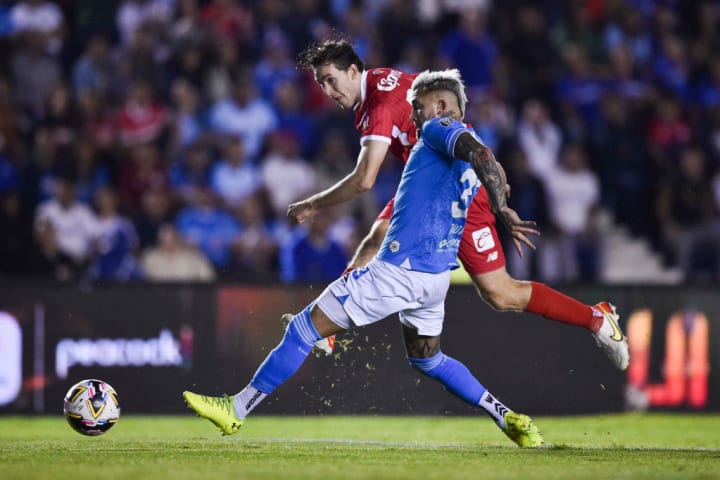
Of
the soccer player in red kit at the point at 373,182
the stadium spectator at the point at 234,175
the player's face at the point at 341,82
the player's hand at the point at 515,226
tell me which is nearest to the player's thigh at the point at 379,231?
the soccer player in red kit at the point at 373,182

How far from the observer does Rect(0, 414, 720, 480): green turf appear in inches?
249

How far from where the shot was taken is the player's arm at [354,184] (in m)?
7.77

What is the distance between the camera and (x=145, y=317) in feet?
38.0

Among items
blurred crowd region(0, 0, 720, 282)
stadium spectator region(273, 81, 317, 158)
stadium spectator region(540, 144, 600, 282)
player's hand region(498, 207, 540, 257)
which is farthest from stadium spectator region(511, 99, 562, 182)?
player's hand region(498, 207, 540, 257)

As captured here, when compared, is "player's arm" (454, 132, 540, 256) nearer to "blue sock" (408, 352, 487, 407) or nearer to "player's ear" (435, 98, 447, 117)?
"player's ear" (435, 98, 447, 117)

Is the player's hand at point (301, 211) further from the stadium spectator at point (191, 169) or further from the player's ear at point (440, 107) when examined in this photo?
the stadium spectator at point (191, 169)

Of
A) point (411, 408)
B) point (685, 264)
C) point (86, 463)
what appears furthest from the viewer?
point (685, 264)

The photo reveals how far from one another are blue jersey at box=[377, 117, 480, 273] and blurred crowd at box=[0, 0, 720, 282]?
463 centimetres

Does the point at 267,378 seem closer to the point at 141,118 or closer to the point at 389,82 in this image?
the point at 389,82

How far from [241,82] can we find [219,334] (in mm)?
4080

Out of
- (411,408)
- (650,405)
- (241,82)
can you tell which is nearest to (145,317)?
(411,408)

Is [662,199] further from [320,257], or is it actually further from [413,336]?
[413,336]

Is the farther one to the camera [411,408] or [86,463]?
[411,408]

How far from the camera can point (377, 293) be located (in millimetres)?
7238
